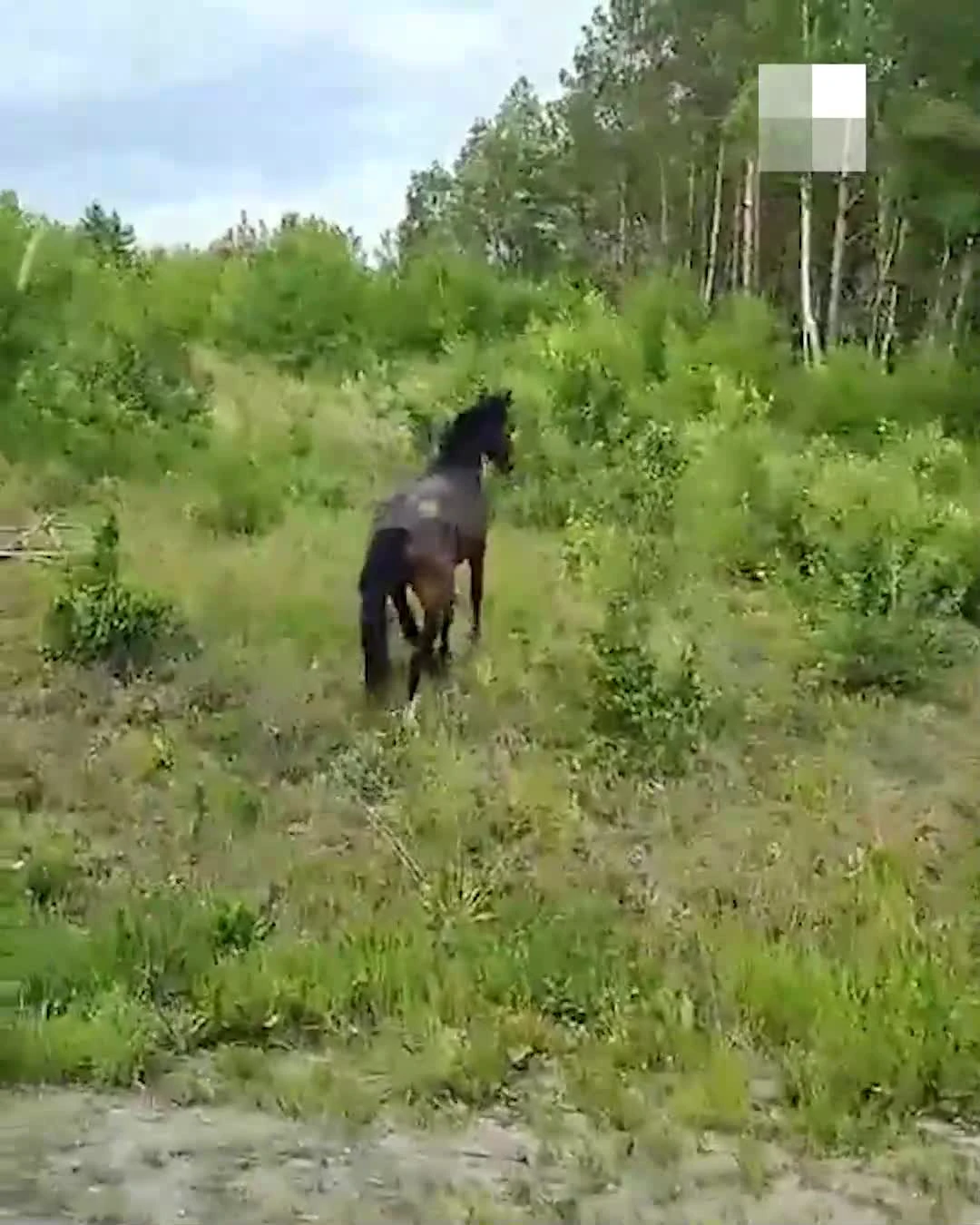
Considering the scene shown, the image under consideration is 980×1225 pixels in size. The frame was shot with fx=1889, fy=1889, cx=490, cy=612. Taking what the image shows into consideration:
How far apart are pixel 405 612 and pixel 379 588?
30cm

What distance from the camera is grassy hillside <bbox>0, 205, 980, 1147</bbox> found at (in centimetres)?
508

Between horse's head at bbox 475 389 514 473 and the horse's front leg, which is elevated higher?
horse's head at bbox 475 389 514 473

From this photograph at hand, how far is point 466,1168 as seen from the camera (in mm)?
4336

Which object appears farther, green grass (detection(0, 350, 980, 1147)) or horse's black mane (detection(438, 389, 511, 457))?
horse's black mane (detection(438, 389, 511, 457))

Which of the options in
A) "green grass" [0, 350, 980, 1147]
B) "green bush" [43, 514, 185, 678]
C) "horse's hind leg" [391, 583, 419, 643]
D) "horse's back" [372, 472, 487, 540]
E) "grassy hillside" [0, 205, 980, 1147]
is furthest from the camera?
"green bush" [43, 514, 185, 678]

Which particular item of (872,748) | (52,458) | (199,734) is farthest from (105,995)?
(52,458)

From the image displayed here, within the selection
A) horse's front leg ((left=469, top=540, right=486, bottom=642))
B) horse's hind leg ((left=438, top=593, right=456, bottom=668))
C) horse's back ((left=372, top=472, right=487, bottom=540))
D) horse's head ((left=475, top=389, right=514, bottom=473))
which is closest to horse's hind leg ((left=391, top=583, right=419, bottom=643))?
horse's hind leg ((left=438, top=593, right=456, bottom=668))

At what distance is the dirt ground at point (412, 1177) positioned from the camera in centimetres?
402

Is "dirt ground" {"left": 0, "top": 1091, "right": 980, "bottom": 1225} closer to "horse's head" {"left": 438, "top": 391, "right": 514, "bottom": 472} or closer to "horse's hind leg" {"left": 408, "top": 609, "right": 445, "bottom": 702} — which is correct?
"horse's hind leg" {"left": 408, "top": 609, "right": 445, "bottom": 702}

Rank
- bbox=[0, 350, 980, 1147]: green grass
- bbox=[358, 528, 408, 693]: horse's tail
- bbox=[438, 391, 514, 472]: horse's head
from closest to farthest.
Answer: bbox=[0, 350, 980, 1147]: green grass → bbox=[358, 528, 408, 693]: horse's tail → bbox=[438, 391, 514, 472]: horse's head

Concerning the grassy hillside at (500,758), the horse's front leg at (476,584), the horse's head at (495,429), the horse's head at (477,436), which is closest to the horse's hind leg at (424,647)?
the grassy hillside at (500,758)

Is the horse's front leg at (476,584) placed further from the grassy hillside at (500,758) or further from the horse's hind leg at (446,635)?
the horse's hind leg at (446,635)

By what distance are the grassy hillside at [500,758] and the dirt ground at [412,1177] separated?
0.60 ft

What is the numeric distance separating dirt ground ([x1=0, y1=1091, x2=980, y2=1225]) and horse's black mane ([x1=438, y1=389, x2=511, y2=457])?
546 cm
